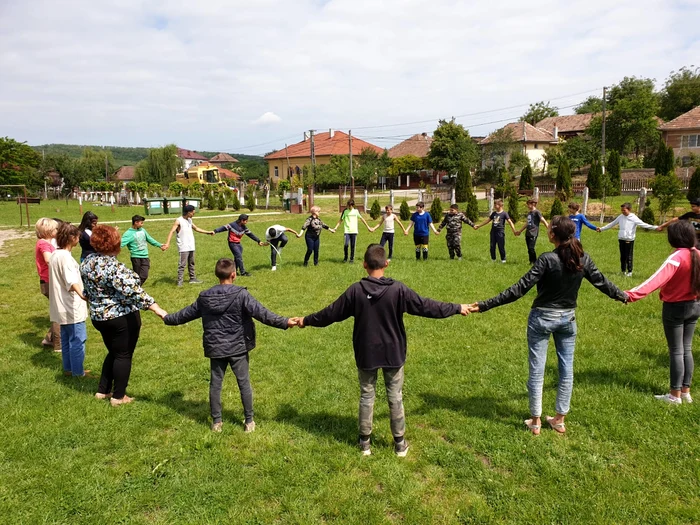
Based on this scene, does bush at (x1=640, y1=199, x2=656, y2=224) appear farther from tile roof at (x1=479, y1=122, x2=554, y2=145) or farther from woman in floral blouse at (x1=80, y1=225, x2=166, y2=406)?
tile roof at (x1=479, y1=122, x2=554, y2=145)

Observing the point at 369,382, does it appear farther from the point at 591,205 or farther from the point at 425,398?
the point at 591,205

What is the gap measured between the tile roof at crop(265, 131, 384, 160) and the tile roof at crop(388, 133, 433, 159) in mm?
3032

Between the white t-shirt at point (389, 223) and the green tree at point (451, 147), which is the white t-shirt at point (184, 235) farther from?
the green tree at point (451, 147)

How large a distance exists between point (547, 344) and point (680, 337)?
1827 mm

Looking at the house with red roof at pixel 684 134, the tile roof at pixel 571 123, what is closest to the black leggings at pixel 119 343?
the house with red roof at pixel 684 134

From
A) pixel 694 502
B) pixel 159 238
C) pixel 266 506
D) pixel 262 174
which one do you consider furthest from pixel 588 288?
pixel 262 174

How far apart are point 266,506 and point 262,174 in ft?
313

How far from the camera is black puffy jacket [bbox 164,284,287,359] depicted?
460 cm

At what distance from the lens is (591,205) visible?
1092 inches

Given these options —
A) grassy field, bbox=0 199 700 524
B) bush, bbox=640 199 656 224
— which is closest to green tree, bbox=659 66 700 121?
bush, bbox=640 199 656 224

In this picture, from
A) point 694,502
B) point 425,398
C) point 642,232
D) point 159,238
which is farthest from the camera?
point 159,238

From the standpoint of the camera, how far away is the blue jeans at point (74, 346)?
20.2ft

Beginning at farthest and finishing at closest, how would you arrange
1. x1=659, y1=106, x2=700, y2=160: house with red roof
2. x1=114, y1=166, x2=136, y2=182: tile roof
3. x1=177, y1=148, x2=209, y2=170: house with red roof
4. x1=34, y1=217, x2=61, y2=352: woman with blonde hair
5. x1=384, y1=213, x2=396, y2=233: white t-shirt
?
x1=177, y1=148, x2=209, y2=170: house with red roof
x1=114, y1=166, x2=136, y2=182: tile roof
x1=659, y1=106, x2=700, y2=160: house with red roof
x1=384, y1=213, x2=396, y2=233: white t-shirt
x1=34, y1=217, x2=61, y2=352: woman with blonde hair

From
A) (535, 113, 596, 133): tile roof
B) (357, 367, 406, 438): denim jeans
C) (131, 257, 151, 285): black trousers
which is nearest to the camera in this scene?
(357, 367, 406, 438): denim jeans
